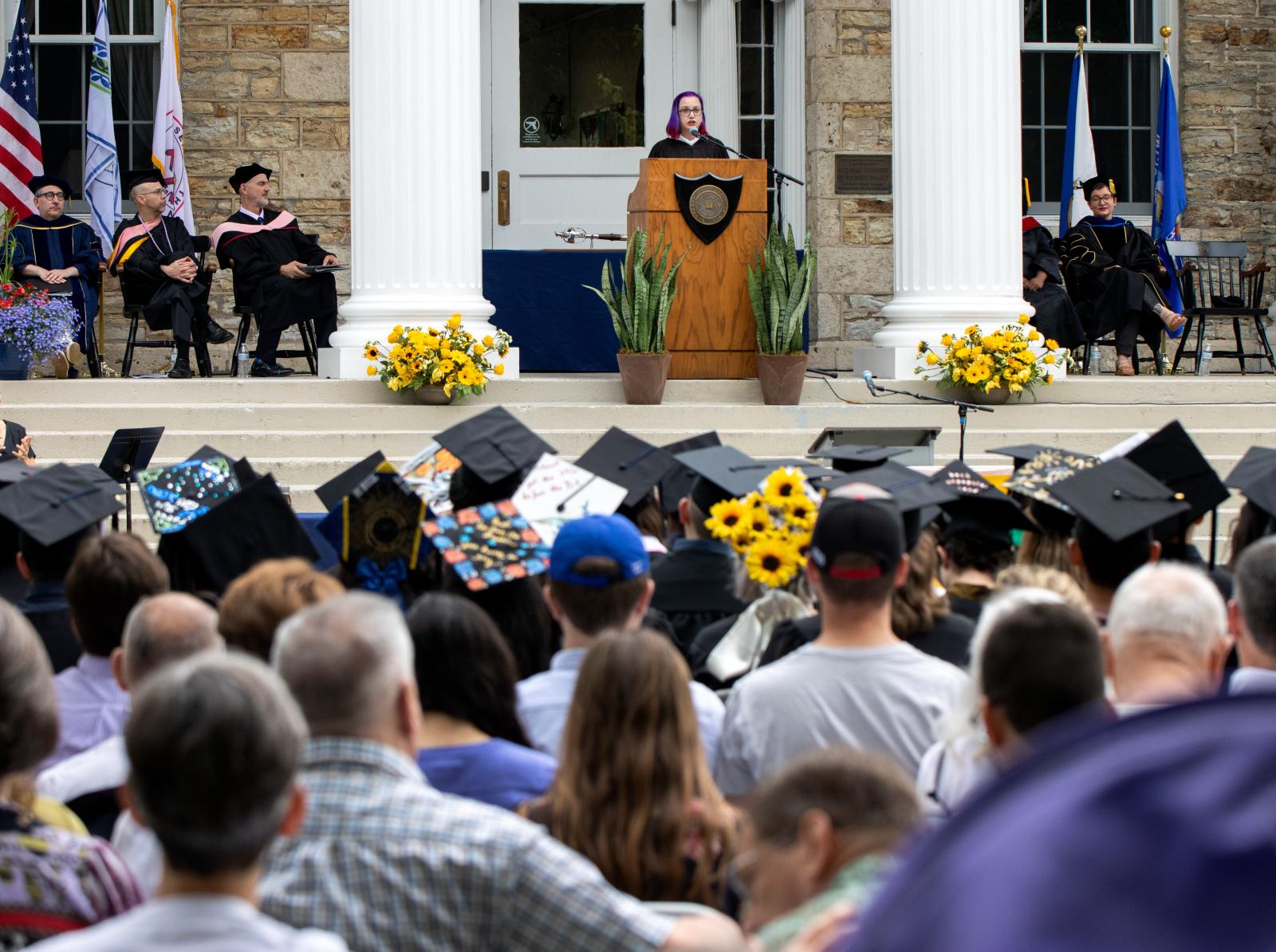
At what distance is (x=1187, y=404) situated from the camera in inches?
412

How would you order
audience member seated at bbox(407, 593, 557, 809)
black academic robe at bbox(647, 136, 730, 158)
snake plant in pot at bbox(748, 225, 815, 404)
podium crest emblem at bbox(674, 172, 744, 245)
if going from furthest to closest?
black academic robe at bbox(647, 136, 730, 158) → podium crest emblem at bbox(674, 172, 744, 245) → snake plant in pot at bbox(748, 225, 815, 404) → audience member seated at bbox(407, 593, 557, 809)

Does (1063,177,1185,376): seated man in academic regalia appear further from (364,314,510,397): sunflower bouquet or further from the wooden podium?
(364,314,510,397): sunflower bouquet

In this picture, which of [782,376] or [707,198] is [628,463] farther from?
[707,198]

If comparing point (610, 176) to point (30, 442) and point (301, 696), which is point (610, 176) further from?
point (301, 696)

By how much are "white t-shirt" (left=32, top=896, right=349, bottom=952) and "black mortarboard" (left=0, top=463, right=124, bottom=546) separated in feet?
9.99

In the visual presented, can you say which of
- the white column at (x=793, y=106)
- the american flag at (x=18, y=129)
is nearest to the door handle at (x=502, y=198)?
the white column at (x=793, y=106)

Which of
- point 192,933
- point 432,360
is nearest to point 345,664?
point 192,933

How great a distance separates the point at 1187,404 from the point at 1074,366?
3.38 metres

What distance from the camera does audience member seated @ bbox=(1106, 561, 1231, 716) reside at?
9.77ft

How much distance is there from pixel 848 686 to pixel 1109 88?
13182 mm

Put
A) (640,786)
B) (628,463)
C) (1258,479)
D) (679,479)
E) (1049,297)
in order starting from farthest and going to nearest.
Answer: (1049,297)
(679,479)
(628,463)
(1258,479)
(640,786)

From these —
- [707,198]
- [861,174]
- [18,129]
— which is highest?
[18,129]

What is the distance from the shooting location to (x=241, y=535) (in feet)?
17.0

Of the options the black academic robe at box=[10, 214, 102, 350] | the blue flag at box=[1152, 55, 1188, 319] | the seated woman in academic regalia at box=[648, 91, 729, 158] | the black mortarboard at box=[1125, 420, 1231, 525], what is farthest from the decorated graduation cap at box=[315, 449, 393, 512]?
the blue flag at box=[1152, 55, 1188, 319]
